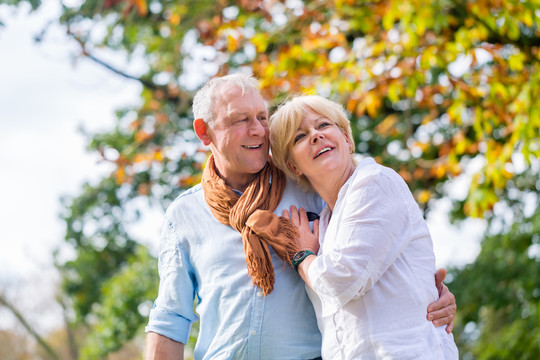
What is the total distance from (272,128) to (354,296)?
720 mm

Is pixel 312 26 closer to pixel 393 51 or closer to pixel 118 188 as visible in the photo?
pixel 393 51

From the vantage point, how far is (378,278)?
195 centimetres

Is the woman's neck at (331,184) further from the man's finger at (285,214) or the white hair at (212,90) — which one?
the white hair at (212,90)

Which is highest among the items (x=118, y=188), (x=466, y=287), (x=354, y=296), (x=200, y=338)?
(x=354, y=296)

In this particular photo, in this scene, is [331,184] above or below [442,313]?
above

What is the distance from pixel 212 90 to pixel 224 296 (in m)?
0.79

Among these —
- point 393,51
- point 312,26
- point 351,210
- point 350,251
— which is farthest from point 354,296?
point 312,26

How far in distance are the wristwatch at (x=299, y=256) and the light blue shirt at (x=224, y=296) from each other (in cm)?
9

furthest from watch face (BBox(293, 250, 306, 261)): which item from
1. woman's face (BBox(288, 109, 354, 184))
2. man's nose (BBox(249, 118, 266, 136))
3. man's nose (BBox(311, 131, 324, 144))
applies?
man's nose (BBox(249, 118, 266, 136))

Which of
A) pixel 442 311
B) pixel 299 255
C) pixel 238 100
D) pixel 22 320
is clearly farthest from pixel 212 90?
pixel 22 320

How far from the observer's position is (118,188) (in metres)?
9.13

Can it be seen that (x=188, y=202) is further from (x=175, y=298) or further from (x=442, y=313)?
(x=442, y=313)

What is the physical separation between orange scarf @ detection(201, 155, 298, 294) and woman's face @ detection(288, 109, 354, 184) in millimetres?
151

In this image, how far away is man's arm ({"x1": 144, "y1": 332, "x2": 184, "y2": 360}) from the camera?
7.73 feet
